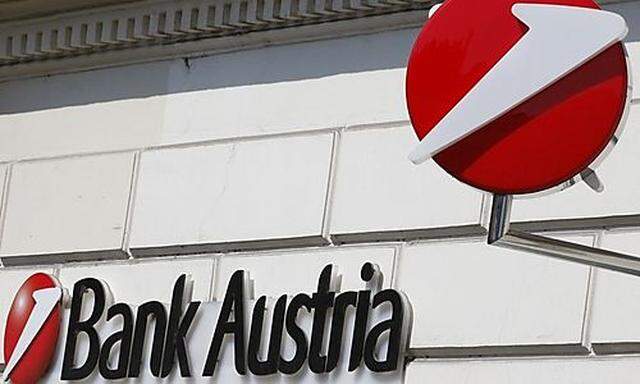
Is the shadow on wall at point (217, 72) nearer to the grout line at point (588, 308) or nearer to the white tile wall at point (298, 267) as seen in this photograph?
the white tile wall at point (298, 267)

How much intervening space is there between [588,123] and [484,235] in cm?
250

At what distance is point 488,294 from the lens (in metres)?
8.10

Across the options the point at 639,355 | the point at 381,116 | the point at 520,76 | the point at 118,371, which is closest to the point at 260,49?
the point at 381,116

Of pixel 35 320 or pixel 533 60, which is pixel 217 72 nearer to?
pixel 35 320

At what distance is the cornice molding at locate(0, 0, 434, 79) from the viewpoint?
895 cm

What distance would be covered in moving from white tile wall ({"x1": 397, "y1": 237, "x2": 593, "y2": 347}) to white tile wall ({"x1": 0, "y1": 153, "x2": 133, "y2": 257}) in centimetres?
160

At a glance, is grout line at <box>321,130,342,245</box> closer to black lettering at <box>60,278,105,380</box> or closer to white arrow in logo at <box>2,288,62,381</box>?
black lettering at <box>60,278,105,380</box>

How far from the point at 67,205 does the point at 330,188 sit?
58.5 inches

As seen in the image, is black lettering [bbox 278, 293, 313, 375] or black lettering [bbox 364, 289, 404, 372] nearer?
black lettering [bbox 364, 289, 404, 372]

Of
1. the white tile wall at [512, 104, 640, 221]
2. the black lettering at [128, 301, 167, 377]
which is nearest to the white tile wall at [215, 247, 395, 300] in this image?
the black lettering at [128, 301, 167, 377]

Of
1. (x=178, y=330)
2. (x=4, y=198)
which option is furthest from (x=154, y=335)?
(x=4, y=198)

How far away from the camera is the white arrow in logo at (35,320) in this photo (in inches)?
370

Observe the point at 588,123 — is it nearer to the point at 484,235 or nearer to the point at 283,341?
the point at 484,235

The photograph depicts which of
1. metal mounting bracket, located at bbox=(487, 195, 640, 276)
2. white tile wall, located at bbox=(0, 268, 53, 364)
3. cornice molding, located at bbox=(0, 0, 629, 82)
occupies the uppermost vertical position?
cornice molding, located at bbox=(0, 0, 629, 82)
